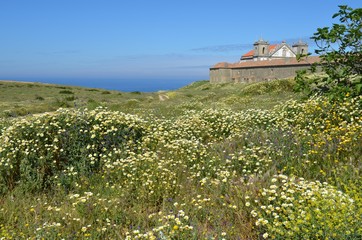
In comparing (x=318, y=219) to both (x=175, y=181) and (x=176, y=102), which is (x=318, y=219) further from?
(x=176, y=102)

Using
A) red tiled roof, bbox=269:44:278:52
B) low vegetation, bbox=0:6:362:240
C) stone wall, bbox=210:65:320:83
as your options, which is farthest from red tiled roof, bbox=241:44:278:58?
low vegetation, bbox=0:6:362:240

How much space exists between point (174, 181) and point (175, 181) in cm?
9

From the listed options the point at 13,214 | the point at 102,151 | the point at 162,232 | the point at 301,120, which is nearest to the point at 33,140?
the point at 102,151

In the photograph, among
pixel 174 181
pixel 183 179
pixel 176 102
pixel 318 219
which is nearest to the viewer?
pixel 318 219

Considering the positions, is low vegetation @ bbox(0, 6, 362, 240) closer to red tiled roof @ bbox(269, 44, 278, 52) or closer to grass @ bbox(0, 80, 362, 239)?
grass @ bbox(0, 80, 362, 239)

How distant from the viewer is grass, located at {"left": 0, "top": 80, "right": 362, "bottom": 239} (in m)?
3.95

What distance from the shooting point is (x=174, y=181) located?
557cm

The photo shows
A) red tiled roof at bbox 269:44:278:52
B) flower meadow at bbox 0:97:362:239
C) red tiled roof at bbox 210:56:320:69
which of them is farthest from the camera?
red tiled roof at bbox 269:44:278:52

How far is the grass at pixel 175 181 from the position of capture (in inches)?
156

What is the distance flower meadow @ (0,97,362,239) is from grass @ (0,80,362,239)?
0.02 m

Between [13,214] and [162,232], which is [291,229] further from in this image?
[13,214]

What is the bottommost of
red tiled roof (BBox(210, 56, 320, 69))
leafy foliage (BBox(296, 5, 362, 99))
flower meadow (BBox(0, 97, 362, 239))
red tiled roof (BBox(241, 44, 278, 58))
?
flower meadow (BBox(0, 97, 362, 239))

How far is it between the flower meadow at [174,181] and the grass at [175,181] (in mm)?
23

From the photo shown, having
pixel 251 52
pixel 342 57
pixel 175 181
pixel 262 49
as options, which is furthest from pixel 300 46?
pixel 175 181
